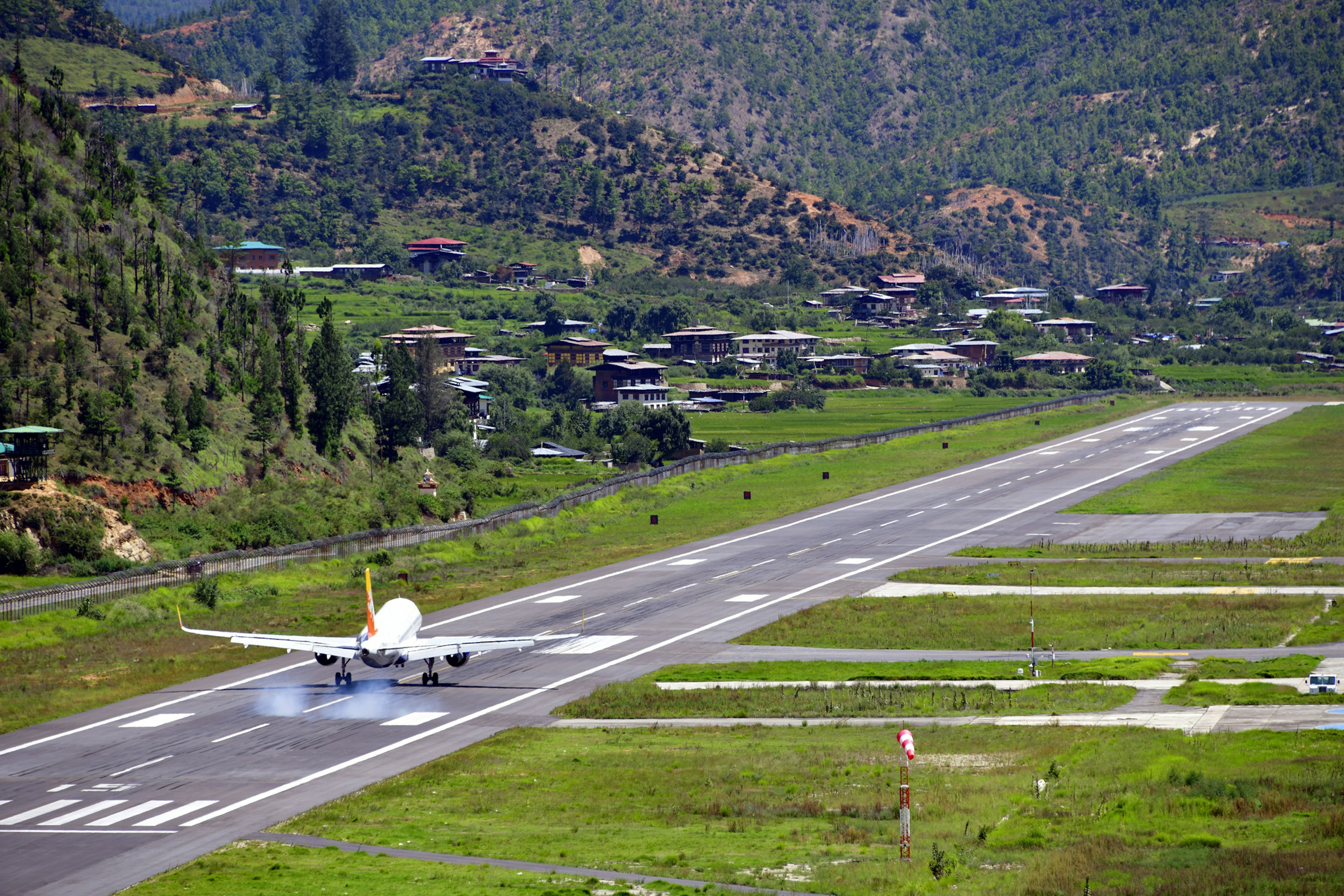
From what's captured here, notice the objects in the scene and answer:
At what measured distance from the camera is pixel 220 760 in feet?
169

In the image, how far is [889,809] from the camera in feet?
138

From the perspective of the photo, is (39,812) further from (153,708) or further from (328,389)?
(328,389)

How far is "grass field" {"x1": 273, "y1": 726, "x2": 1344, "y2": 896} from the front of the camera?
115 ft

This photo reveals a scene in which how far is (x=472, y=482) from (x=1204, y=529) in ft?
215

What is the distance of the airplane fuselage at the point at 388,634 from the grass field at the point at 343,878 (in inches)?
724

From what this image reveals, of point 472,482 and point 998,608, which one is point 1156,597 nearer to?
point 998,608

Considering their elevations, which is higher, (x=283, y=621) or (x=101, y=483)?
(x=101, y=483)

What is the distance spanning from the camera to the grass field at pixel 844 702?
184 feet

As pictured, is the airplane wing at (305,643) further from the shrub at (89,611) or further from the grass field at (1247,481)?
the grass field at (1247,481)

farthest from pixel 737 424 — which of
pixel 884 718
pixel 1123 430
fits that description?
pixel 884 718

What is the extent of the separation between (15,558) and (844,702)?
55.2m

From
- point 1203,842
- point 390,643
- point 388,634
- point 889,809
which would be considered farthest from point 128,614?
point 1203,842

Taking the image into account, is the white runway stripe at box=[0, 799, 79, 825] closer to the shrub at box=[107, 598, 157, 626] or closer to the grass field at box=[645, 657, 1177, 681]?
the grass field at box=[645, 657, 1177, 681]

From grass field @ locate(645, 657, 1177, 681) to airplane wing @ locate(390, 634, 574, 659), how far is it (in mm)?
8286
